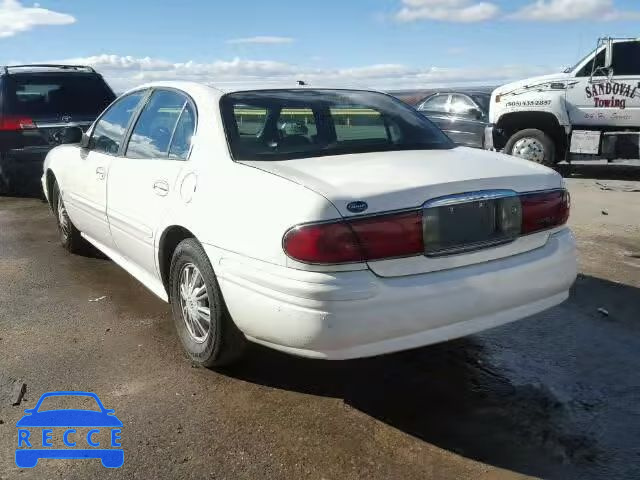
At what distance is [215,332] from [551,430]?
164 cm

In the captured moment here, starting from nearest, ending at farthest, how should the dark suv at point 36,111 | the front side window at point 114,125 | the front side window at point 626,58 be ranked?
the front side window at point 114,125 < the dark suv at point 36,111 < the front side window at point 626,58

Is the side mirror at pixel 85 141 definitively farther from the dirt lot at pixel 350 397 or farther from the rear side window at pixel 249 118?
the rear side window at pixel 249 118

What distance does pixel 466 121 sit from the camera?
1265cm

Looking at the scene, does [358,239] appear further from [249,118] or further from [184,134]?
[184,134]

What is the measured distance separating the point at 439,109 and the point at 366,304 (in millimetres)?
11239

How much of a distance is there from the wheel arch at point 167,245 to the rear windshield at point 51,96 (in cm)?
546

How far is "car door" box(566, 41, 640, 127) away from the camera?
988 centimetres

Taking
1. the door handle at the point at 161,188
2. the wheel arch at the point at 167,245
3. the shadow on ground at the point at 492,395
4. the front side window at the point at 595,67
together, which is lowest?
the shadow on ground at the point at 492,395

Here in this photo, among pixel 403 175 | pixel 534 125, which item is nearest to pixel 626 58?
pixel 534 125

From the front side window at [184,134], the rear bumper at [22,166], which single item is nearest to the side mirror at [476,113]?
the rear bumper at [22,166]

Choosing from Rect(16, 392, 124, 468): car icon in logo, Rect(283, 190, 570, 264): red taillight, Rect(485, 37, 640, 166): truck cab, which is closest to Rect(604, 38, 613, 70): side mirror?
Rect(485, 37, 640, 166): truck cab

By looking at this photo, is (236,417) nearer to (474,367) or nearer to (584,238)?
(474,367)

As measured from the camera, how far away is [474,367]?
3459 mm

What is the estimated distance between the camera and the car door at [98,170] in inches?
172
